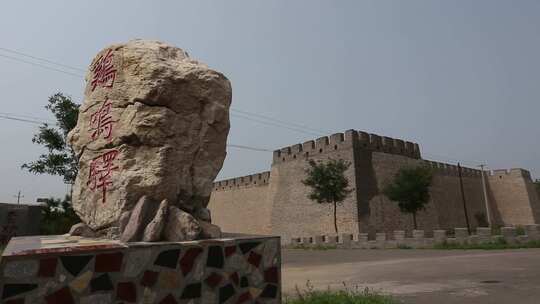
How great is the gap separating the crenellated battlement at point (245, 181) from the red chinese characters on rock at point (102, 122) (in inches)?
961

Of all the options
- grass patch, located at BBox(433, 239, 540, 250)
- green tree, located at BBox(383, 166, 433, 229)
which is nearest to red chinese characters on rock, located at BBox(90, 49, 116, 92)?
grass patch, located at BBox(433, 239, 540, 250)

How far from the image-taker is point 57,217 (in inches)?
543

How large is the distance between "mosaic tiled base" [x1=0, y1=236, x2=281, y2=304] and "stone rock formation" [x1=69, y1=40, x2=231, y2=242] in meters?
0.31

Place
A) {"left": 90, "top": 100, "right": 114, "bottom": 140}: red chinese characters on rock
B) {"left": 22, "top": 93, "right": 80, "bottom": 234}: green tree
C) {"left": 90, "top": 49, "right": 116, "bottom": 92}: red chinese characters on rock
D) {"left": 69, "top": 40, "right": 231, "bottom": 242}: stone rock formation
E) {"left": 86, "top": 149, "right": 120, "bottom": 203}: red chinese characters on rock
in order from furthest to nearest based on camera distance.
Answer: {"left": 22, "top": 93, "right": 80, "bottom": 234}: green tree < {"left": 90, "top": 49, "right": 116, "bottom": 92}: red chinese characters on rock < {"left": 90, "top": 100, "right": 114, "bottom": 140}: red chinese characters on rock < {"left": 86, "top": 149, "right": 120, "bottom": 203}: red chinese characters on rock < {"left": 69, "top": 40, "right": 231, "bottom": 242}: stone rock formation

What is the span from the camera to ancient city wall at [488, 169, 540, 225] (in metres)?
30.5

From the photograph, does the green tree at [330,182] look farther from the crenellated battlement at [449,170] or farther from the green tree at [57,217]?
the green tree at [57,217]

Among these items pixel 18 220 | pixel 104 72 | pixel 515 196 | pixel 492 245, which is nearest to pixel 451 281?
pixel 104 72

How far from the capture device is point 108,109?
13.3ft

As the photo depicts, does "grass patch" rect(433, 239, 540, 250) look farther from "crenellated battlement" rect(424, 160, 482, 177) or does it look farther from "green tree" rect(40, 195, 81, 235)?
"green tree" rect(40, 195, 81, 235)

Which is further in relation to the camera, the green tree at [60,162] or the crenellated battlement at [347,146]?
the crenellated battlement at [347,146]

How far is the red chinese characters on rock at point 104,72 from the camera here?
414 cm

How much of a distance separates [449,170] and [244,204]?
1693 centimetres

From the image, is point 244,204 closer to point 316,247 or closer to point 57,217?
point 316,247

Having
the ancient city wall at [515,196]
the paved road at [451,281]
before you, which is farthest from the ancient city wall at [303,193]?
the ancient city wall at [515,196]
